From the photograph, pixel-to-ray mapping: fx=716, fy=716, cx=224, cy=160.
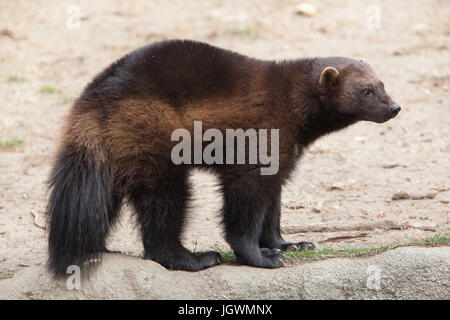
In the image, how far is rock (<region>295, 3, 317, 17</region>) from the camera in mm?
13047

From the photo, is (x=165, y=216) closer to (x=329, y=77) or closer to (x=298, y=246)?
(x=298, y=246)

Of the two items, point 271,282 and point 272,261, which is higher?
point 272,261

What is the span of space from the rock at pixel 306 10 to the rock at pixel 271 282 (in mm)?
8376

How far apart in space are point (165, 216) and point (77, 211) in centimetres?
68

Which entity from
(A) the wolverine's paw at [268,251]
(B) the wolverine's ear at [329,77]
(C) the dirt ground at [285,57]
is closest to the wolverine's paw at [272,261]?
(A) the wolverine's paw at [268,251]

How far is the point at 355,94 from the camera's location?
5871 millimetres

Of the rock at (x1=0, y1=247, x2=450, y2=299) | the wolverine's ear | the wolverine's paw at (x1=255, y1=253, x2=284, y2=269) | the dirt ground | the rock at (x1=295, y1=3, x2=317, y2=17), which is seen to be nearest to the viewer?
the rock at (x1=0, y1=247, x2=450, y2=299)

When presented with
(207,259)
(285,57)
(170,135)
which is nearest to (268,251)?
(207,259)

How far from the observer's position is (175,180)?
5.50 meters

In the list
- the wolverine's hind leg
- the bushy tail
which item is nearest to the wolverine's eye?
the wolverine's hind leg

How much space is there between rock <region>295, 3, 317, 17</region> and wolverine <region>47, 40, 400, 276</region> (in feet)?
24.3

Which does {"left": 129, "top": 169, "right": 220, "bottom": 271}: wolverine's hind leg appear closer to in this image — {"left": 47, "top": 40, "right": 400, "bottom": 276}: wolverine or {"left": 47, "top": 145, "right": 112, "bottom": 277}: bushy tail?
{"left": 47, "top": 40, "right": 400, "bottom": 276}: wolverine

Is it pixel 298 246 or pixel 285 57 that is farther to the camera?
pixel 285 57
